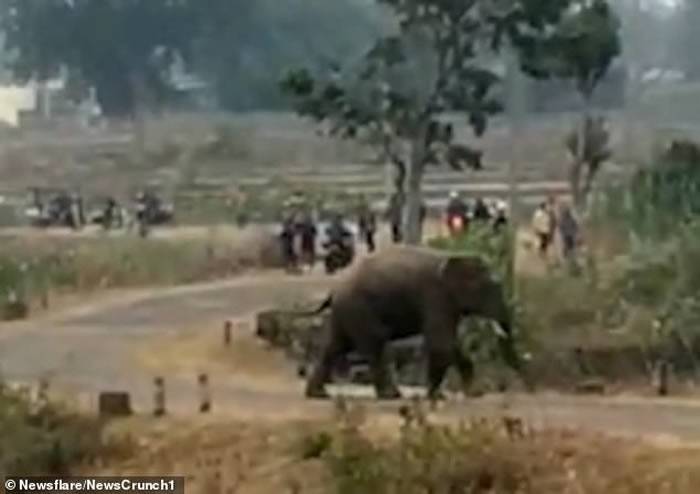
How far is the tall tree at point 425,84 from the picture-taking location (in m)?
28.5

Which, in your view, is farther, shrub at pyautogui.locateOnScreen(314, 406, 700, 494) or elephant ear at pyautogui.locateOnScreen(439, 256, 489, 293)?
elephant ear at pyautogui.locateOnScreen(439, 256, 489, 293)

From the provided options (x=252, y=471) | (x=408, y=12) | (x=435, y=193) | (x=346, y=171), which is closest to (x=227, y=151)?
(x=346, y=171)

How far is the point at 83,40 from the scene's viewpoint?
63969 mm

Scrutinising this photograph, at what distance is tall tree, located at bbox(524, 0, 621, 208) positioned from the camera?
29.9 meters

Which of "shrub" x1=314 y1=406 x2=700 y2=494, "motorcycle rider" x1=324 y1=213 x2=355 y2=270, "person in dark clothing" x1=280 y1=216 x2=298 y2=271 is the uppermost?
"shrub" x1=314 y1=406 x2=700 y2=494

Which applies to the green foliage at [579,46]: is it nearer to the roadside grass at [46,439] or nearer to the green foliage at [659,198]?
the green foliage at [659,198]

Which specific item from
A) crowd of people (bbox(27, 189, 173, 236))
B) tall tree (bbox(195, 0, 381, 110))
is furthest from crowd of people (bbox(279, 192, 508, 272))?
tall tree (bbox(195, 0, 381, 110))

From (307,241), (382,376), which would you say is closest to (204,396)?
(382,376)

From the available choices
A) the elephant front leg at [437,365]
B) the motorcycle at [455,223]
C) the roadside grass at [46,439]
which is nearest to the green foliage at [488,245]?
the motorcycle at [455,223]

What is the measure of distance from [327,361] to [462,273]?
1.41 metres

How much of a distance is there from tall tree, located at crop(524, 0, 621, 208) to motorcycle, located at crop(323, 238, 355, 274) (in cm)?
357

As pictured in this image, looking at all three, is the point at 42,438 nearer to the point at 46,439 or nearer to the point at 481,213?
the point at 46,439

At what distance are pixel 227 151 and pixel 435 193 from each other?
1337cm

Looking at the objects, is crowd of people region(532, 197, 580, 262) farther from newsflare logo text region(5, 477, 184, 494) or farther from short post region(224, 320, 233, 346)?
newsflare logo text region(5, 477, 184, 494)
